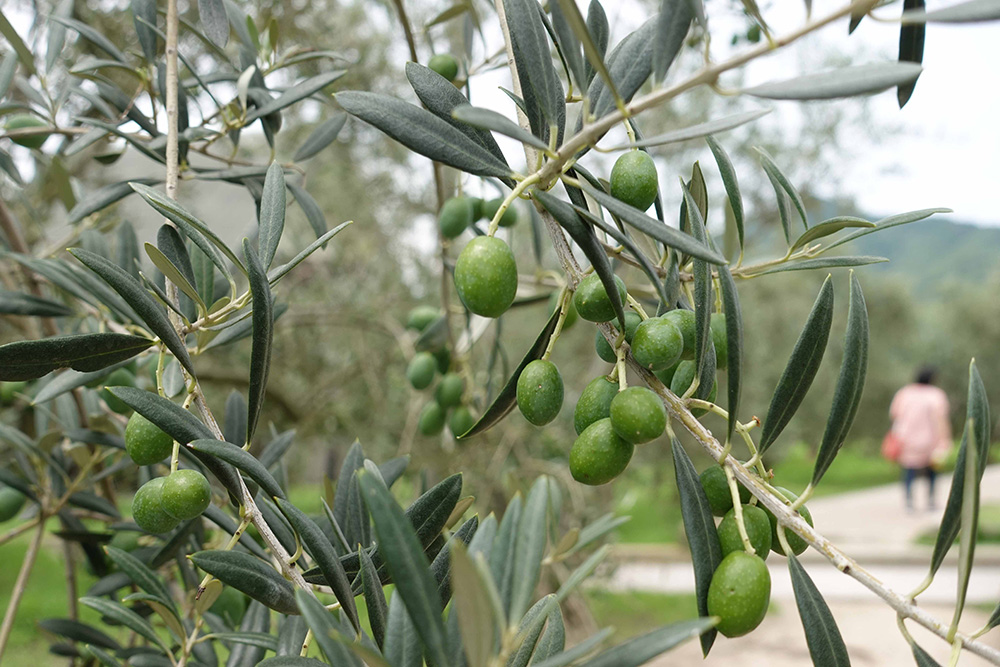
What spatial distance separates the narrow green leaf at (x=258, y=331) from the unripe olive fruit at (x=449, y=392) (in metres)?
0.87

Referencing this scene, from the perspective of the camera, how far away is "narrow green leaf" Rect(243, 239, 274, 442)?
1.85ft

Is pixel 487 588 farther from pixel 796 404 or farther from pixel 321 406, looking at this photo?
pixel 321 406

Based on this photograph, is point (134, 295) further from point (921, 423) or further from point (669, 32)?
point (921, 423)

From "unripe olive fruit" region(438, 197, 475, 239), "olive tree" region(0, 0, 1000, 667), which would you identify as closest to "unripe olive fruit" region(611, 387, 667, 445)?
"olive tree" region(0, 0, 1000, 667)

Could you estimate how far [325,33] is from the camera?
4.16 meters

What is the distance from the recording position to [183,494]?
0.61 m

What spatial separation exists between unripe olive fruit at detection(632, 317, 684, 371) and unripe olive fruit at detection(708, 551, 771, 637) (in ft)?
0.50

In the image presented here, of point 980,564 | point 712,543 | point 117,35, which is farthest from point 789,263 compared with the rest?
point 980,564

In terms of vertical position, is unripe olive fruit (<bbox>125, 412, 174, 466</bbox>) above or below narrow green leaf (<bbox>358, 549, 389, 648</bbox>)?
above

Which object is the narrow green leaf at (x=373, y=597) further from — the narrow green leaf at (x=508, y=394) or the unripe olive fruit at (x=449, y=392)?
the unripe olive fruit at (x=449, y=392)

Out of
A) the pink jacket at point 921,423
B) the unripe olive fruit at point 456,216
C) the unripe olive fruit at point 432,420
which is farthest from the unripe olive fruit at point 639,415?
the pink jacket at point 921,423

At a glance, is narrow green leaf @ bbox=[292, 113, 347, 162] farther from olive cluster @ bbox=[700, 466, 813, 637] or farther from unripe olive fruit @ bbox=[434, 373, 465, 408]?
olive cluster @ bbox=[700, 466, 813, 637]

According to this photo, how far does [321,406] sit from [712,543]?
4.09 metres

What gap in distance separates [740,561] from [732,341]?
0.55 ft
